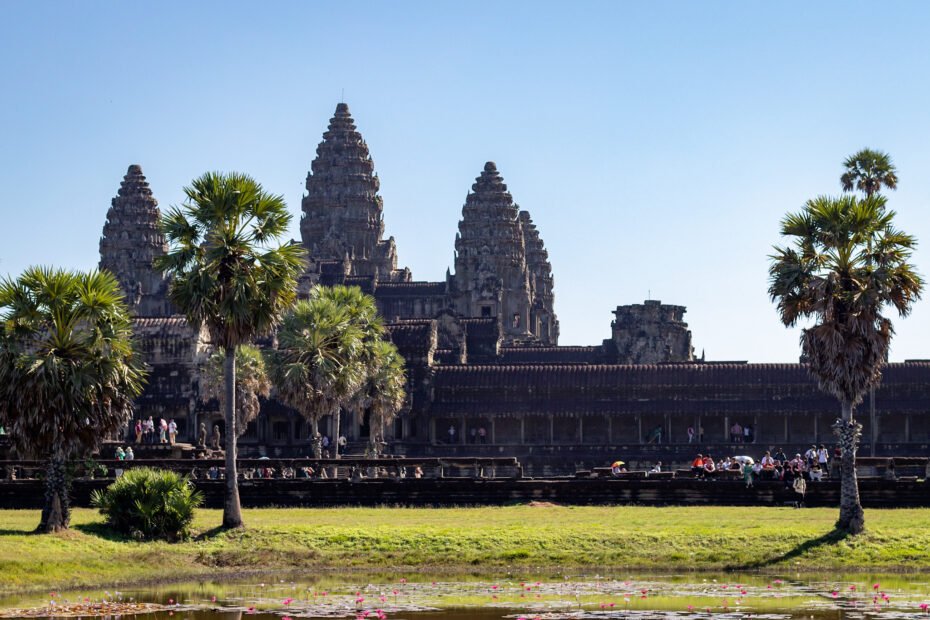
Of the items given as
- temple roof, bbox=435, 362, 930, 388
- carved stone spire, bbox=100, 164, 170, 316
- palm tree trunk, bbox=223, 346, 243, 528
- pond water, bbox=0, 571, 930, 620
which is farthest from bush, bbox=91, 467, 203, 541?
carved stone spire, bbox=100, 164, 170, 316

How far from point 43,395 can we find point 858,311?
18.3 m

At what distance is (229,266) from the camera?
40.5 meters

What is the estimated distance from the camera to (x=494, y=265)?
464 ft

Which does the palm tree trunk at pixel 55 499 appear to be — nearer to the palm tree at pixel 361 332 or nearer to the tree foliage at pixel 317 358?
the tree foliage at pixel 317 358

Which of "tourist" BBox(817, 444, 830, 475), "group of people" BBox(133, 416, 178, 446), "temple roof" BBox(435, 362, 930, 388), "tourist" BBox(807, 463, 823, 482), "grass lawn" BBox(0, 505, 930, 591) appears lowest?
"grass lawn" BBox(0, 505, 930, 591)

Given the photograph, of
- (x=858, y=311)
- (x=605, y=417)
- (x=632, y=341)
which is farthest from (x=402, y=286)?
(x=858, y=311)

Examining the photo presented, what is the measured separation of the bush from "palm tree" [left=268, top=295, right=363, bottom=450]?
683 inches

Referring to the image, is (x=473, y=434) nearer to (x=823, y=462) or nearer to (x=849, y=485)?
(x=823, y=462)

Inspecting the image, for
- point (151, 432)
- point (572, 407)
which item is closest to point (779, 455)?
point (572, 407)

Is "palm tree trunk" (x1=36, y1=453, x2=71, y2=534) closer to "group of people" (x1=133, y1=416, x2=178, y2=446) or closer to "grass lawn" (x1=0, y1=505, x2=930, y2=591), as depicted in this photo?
"grass lawn" (x1=0, y1=505, x2=930, y2=591)

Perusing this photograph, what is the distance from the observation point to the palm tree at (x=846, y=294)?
4003 centimetres

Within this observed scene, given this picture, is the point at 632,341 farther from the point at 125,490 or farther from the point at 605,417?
the point at 125,490

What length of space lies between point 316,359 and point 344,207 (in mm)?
88256

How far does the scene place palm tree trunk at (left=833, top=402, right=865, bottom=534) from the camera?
3994 centimetres
